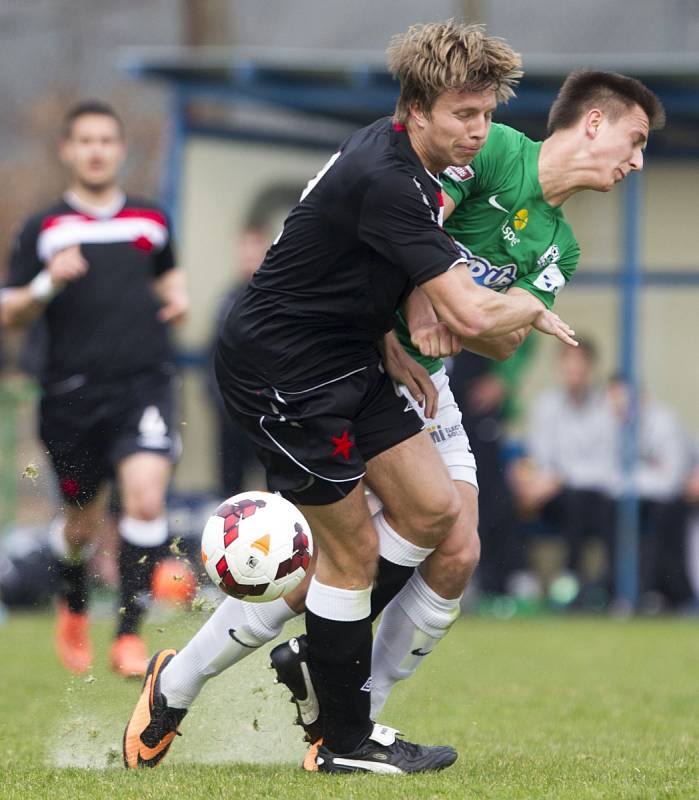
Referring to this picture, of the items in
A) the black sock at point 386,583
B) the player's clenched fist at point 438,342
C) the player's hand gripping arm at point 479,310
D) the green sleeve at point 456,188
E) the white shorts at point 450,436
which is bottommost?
the black sock at point 386,583

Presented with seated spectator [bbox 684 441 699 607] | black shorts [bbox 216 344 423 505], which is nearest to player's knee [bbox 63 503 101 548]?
black shorts [bbox 216 344 423 505]

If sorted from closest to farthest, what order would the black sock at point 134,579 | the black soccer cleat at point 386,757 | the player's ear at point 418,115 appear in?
the player's ear at point 418,115 → the black soccer cleat at point 386,757 → the black sock at point 134,579

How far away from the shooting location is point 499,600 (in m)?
11.8

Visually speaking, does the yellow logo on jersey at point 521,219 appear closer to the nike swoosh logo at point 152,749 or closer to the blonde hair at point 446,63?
the blonde hair at point 446,63

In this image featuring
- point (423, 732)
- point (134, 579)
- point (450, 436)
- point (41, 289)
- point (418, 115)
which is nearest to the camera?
point (418, 115)

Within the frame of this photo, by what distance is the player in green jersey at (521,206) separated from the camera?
5.23m

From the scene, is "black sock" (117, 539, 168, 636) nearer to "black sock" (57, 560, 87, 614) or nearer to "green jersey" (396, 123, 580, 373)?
"black sock" (57, 560, 87, 614)

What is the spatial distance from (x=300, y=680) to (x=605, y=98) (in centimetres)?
222

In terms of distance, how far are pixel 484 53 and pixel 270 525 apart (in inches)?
63.3

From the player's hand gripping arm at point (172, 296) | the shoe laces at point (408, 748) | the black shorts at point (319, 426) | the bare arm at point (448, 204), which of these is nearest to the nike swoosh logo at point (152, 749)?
the shoe laces at point (408, 748)

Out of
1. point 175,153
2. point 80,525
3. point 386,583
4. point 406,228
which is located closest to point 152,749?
point 386,583

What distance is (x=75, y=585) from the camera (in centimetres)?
805

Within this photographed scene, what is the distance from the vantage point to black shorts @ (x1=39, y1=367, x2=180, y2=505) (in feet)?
26.3

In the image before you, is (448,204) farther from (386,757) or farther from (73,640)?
(73,640)
